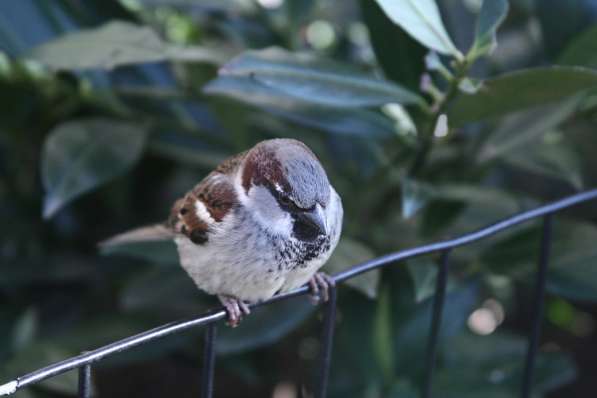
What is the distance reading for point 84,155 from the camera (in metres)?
1.51

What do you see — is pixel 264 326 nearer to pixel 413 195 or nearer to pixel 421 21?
→ pixel 413 195

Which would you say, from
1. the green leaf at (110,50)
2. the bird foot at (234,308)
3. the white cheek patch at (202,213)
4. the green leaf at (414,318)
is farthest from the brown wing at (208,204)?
the green leaf at (414,318)

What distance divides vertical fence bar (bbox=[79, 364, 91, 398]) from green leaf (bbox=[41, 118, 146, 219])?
544mm

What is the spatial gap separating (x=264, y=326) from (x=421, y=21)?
65 cm

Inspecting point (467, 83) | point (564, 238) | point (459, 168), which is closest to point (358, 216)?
point (459, 168)

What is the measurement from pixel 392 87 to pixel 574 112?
45cm

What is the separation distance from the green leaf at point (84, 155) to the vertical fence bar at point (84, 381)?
1.79 feet

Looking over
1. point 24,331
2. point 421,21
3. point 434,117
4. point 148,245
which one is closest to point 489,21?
point 421,21

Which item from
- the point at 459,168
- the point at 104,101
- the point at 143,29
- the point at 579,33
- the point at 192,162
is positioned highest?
the point at 143,29

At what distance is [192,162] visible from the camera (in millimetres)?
1690

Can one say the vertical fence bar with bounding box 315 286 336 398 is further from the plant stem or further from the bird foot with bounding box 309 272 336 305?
the plant stem

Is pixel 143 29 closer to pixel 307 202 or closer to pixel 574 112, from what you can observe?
pixel 307 202

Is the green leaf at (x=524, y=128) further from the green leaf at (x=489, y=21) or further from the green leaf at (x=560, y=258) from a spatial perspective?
the green leaf at (x=489, y=21)

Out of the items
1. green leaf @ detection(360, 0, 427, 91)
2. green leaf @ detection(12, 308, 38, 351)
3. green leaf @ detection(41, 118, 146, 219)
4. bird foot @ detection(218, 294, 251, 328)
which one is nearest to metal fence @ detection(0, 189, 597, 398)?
bird foot @ detection(218, 294, 251, 328)
